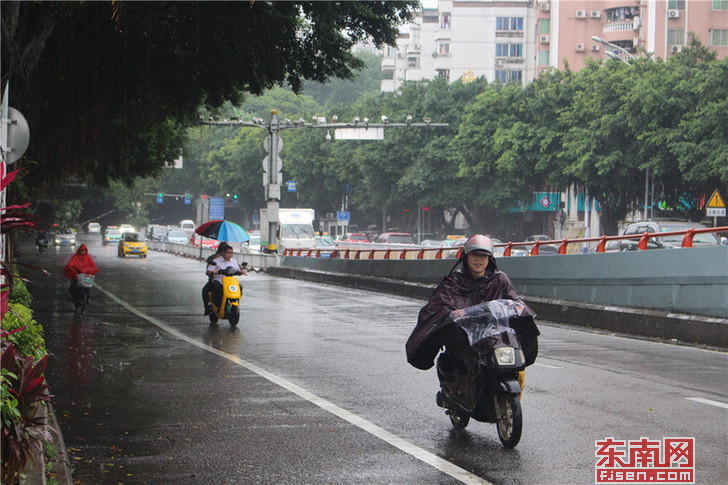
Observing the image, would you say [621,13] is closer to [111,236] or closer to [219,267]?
[111,236]

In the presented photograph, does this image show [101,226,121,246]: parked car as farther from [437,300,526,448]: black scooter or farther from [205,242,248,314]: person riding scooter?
[437,300,526,448]: black scooter

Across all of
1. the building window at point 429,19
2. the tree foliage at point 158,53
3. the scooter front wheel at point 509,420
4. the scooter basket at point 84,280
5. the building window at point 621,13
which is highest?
the building window at point 429,19

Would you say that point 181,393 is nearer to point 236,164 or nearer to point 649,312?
point 649,312

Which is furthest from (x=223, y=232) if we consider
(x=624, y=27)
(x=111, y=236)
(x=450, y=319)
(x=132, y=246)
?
(x=111, y=236)

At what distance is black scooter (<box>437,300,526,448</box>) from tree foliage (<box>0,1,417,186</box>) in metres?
8.74

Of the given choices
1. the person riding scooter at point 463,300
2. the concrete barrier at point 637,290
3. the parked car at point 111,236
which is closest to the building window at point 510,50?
the parked car at point 111,236

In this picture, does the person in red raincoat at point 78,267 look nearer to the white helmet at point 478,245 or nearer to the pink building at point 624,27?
the white helmet at point 478,245

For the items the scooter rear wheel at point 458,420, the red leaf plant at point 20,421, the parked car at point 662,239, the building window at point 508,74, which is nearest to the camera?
the red leaf plant at point 20,421

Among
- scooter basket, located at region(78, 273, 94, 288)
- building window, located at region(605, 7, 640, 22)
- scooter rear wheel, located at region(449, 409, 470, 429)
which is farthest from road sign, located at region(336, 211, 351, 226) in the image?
scooter rear wheel, located at region(449, 409, 470, 429)

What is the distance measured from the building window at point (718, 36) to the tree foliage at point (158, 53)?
53894 mm

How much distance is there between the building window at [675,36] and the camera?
69250 mm

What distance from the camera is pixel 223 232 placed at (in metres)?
21.6

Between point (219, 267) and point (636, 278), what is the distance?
781 cm

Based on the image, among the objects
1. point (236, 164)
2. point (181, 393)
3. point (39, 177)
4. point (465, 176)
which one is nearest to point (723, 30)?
point (465, 176)
